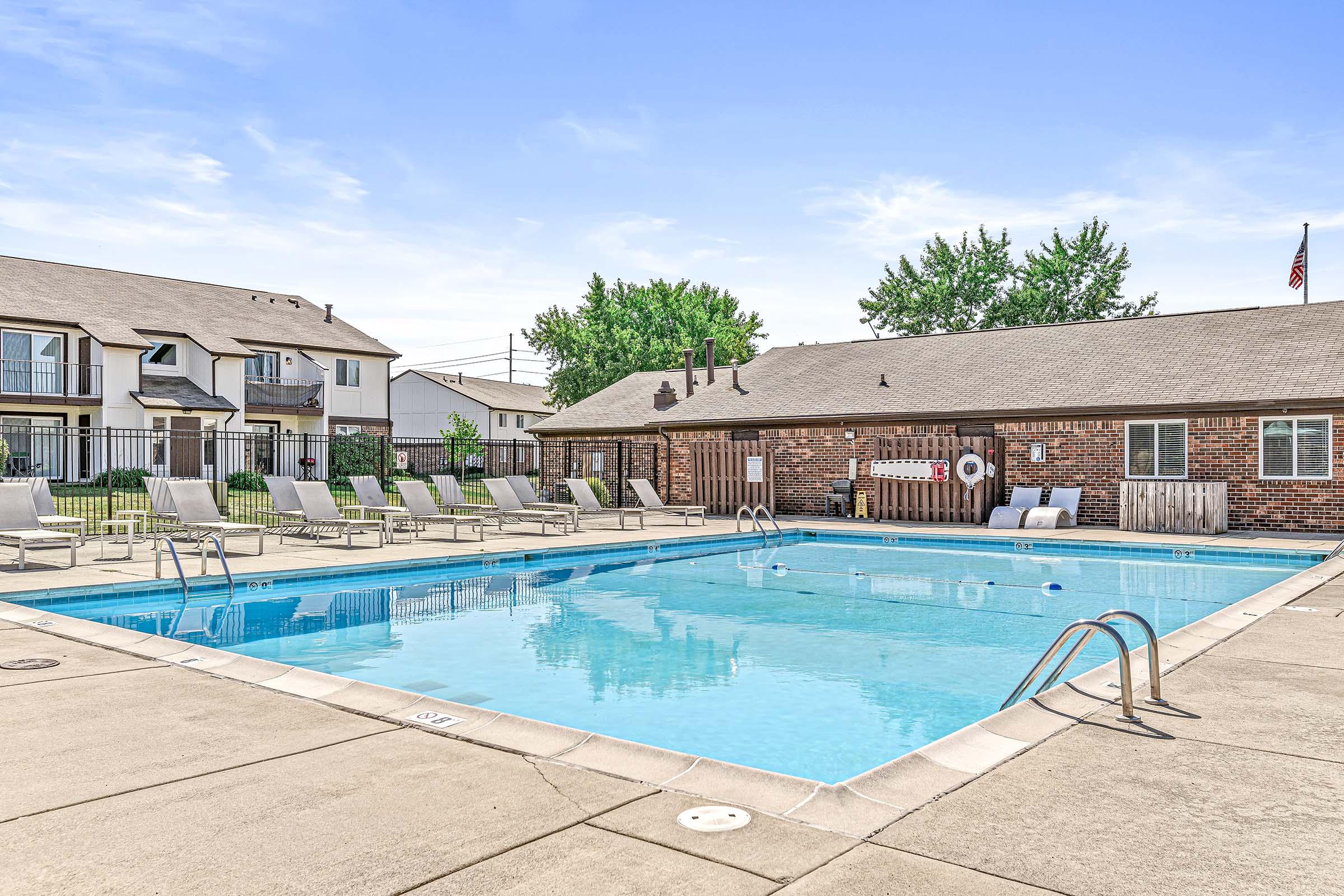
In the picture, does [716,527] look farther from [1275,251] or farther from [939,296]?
[939,296]

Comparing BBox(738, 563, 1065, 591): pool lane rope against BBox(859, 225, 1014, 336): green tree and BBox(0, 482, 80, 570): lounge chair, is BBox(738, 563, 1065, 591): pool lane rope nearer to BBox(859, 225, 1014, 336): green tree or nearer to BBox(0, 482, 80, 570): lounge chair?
BBox(0, 482, 80, 570): lounge chair

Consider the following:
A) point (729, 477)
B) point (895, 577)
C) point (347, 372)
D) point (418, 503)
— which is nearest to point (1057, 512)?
point (895, 577)

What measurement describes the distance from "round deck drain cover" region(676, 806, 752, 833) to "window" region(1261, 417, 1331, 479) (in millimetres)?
17806

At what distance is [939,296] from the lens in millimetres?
46875

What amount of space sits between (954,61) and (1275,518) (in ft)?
33.3

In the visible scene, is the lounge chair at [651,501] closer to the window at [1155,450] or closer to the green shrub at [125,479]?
the window at [1155,450]

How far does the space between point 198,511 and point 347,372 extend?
2585 cm

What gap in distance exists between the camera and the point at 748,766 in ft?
17.6

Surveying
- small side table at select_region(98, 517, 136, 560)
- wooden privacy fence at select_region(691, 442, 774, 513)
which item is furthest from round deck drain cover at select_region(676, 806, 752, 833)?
wooden privacy fence at select_region(691, 442, 774, 513)

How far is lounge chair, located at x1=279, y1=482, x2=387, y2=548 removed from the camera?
14.8 m

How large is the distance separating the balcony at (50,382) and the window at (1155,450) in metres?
28.5

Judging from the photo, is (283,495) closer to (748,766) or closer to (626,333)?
(748,766)

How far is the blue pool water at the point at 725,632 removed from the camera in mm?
6547

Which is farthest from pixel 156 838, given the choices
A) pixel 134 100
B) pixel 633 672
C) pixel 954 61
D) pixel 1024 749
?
pixel 954 61
